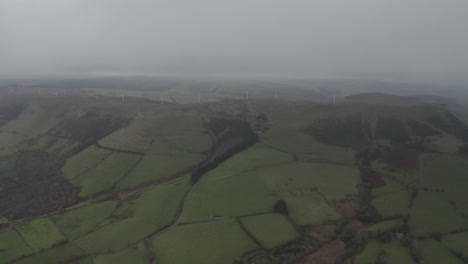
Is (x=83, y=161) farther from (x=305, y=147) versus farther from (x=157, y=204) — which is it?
(x=305, y=147)

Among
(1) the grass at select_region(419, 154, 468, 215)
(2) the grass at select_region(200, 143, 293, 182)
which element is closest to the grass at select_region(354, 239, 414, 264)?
(1) the grass at select_region(419, 154, 468, 215)

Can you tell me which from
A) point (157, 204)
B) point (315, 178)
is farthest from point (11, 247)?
point (315, 178)

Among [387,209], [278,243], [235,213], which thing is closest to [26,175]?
[235,213]

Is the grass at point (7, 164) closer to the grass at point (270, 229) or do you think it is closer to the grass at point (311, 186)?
the grass at point (311, 186)

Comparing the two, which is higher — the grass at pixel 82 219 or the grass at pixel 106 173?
the grass at pixel 106 173

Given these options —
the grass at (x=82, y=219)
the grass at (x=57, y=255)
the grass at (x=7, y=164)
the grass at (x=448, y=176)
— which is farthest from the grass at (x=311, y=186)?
the grass at (x=7, y=164)

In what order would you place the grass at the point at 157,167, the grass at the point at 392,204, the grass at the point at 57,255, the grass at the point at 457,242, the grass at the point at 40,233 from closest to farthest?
the grass at the point at 57,255 → the grass at the point at 457,242 → the grass at the point at 40,233 → the grass at the point at 392,204 → the grass at the point at 157,167
